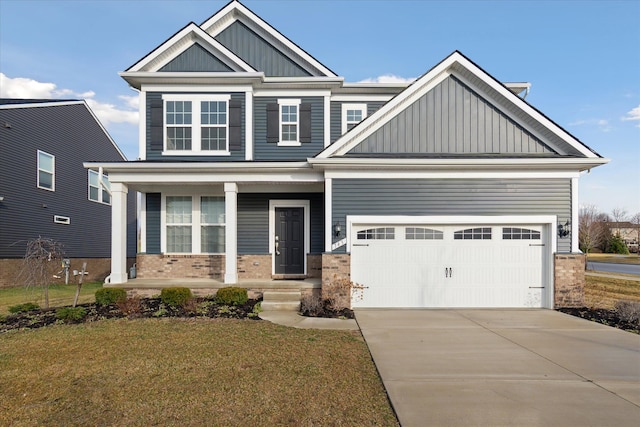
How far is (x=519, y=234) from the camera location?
9.95 m

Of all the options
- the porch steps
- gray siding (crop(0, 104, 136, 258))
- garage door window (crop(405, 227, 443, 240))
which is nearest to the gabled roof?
garage door window (crop(405, 227, 443, 240))

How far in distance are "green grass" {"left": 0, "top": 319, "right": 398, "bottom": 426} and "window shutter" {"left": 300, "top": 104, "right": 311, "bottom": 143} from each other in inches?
270

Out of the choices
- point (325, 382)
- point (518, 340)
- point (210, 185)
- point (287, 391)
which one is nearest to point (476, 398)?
point (325, 382)

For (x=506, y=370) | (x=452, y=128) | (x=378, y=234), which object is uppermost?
(x=452, y=128)

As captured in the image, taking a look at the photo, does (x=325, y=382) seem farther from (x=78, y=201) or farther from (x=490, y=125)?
(x=78, y=201)

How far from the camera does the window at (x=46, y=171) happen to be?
16172mm

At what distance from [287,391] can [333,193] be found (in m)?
6.08

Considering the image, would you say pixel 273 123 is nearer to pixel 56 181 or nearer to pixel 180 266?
pixel 180 266

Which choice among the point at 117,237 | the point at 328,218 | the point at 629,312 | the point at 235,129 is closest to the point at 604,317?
the point at 629,312

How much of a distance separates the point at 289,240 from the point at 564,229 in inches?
300

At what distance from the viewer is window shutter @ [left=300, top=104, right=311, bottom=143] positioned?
40.6 feet

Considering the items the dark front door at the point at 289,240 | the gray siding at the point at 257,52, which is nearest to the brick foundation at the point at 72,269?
the dark front door at the point at 289,240

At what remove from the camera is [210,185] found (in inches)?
453

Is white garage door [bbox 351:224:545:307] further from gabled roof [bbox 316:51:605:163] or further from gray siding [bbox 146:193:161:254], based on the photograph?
gray siding [bbox 146:193:161:254]
